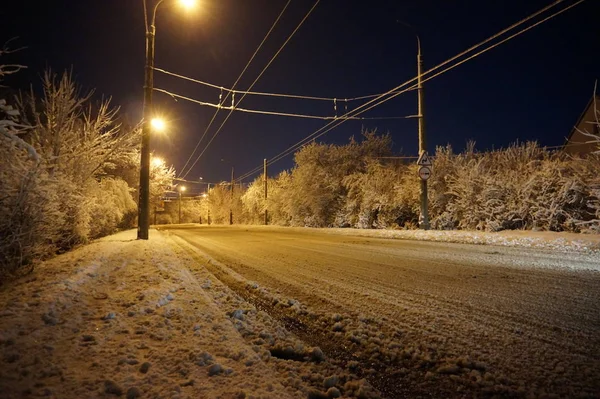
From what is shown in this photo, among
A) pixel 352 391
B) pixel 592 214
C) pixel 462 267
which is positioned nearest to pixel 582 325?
pixel 352 391

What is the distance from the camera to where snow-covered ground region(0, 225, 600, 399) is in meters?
2.32

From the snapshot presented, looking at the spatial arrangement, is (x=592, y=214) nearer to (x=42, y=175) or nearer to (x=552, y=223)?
(x=552, y=223)

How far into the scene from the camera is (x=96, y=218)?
45.4ft

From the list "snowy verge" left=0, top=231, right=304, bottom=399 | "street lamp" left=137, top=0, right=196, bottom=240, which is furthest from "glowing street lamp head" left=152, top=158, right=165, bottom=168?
"snowy verge" left=0, top=231, right=304, bottom=399

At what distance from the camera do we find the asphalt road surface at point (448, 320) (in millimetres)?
2488

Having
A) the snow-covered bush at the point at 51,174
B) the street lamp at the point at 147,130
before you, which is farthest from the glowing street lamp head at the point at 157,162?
the street lamp at the point at 147,130

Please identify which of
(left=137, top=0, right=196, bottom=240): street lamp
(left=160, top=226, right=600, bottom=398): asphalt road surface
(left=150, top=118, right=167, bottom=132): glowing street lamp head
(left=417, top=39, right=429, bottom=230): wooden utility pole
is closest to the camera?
(left=160, top=226, right=600, bottom=398): asphalt road surface

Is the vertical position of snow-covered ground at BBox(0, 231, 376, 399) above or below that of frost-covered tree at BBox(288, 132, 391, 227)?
below

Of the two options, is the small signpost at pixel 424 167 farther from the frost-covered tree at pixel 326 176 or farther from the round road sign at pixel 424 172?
the frost-covered tree at pixel 326 176

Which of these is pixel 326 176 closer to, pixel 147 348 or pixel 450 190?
pixel 450 190

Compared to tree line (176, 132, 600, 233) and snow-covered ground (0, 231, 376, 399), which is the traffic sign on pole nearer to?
tree line (176, 132, 600, 233)

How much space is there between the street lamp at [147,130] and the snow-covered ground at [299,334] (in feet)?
24.9

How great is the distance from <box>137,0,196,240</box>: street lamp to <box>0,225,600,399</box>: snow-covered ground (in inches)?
299

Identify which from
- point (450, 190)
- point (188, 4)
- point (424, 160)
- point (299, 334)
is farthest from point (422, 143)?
point (299, 334)
